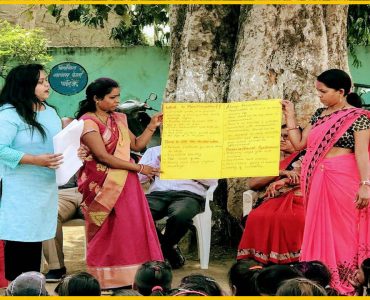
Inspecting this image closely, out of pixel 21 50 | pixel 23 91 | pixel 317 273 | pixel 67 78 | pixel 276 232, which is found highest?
pixel 21 50

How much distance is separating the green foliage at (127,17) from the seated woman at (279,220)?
7.71 feet

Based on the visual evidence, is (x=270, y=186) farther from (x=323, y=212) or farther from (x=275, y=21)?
(x=275, y=21)

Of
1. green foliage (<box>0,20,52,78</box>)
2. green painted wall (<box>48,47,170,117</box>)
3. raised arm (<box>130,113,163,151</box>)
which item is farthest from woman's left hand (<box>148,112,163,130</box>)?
green foliage (<box>0,20,52,78</box>)

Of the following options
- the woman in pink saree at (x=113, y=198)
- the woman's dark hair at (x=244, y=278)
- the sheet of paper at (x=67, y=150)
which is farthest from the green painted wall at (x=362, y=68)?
the woman's dark hair at (x=244, y=278)

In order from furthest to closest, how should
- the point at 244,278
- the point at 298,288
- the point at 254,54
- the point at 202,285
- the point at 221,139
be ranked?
the point at 254,54, the point at 221,139, the point at 244,278, the point at 202,285, the point at 298,288

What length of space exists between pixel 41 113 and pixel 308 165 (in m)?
1.68

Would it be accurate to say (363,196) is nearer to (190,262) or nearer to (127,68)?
(190,262)

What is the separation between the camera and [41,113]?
4062mm

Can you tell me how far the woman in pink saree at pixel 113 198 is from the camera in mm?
4734

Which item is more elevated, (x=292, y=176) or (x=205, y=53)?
(x=205, y=53)

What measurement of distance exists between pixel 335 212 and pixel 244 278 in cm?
134

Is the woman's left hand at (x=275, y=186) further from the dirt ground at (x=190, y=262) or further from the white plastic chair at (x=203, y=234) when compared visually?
the dirt ground at (x=190, y=262)

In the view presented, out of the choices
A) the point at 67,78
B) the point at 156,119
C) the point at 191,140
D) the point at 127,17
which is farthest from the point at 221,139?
the point at 67,78

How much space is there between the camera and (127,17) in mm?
6734
